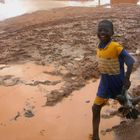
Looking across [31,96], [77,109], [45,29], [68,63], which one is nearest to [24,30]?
[45,29]

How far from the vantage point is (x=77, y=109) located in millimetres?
6367

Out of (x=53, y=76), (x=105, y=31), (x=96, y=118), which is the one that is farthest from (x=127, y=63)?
(x=53, y=76)

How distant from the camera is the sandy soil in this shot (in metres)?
5.82

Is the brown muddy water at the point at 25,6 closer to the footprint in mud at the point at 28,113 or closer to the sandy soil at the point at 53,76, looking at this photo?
the sandy soil at the point at 53,76

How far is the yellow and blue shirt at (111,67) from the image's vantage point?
469 centimetres

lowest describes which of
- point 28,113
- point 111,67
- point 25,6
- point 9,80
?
point 28,113

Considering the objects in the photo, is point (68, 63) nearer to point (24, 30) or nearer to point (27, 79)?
point (27, 79)

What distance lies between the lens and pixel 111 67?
4762 mm

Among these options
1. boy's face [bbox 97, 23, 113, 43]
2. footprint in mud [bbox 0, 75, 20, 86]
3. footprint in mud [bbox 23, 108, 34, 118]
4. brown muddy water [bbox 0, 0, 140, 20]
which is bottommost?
footprint in mud [bbox 23, 108, 34, 118]

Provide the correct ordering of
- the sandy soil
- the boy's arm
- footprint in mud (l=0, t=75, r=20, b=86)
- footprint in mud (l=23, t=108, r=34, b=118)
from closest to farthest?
the boy's arm
the sandy soil
footprint in mud (l=23, t=108, r=34, b=118)
footprint in mud (l=0, t=75, r=20, b=86)

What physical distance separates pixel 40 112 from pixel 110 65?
196 centimetres

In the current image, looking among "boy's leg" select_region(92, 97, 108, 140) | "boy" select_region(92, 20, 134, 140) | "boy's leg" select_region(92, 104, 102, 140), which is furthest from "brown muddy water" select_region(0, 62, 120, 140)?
"boy" select_region(92, 20, 134, 140)

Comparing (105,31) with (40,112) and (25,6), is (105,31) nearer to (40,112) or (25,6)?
(40,112)

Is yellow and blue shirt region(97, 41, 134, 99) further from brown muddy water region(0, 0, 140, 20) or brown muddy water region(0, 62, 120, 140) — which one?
brown muddy water region(0, 0, 140, 20)
